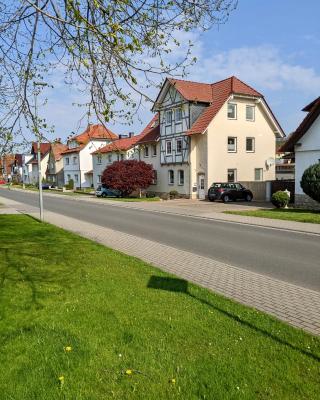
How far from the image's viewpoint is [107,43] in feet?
18.0

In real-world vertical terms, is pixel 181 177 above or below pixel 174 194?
above

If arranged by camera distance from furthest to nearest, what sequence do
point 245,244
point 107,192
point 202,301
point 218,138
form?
1. point 107,192
2. point 218,138
3. point 245,244
4. point 202,301

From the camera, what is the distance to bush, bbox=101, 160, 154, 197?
39312mm

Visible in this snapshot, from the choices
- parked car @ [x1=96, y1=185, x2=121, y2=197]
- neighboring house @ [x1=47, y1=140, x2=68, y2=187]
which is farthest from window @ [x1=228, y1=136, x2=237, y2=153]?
neighboring house @ [x1=47, y1=140, x2=68, y2=187]

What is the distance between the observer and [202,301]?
599 cm

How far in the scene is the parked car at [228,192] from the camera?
105ft

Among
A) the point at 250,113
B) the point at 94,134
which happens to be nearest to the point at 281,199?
the point at 250,113

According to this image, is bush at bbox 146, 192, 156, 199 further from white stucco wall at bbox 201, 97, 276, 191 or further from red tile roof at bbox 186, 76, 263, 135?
red tile roof at bbox 186, 76, 263, 135

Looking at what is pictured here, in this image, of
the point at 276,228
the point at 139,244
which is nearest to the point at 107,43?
the point at 139,244

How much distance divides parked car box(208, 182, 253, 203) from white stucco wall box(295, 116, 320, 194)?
7.90m

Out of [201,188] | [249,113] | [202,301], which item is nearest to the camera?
[202,301]

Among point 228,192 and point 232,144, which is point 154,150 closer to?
point 232,144

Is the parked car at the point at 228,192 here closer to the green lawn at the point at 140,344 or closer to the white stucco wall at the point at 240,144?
the white stucco wall at the point at 240,144

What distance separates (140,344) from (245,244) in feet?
27.0
